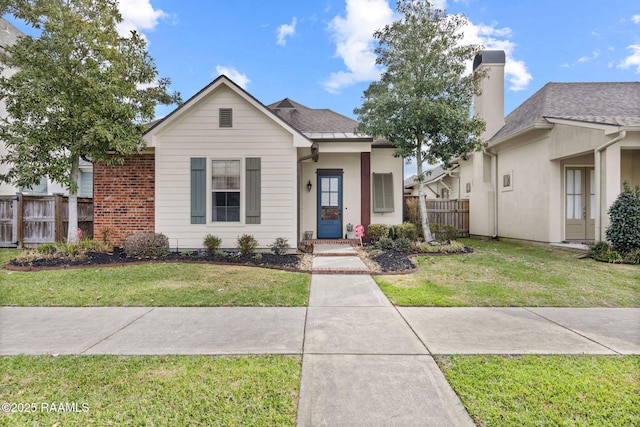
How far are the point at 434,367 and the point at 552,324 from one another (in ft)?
7.19

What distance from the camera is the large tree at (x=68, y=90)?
736cm

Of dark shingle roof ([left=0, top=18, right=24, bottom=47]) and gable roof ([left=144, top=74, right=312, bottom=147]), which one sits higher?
dark shingle roof ([left=0, top=18, right=24, bottom=47])

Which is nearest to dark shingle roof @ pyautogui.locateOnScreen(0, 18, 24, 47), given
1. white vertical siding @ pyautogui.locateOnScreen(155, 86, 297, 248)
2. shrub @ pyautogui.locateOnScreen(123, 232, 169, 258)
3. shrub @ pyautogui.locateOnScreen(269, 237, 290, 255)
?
white vertical siding @ pyautogui.locateOnScreen(155, 86, 297, 248)

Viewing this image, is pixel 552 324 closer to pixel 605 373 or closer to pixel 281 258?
pixel 605 373

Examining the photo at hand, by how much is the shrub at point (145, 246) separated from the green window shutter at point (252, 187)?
7.71ft

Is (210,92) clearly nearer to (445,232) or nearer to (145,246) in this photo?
(145,246)

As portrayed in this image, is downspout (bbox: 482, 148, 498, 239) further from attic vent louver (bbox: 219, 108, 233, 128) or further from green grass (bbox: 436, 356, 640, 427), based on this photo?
green grass (bbox: 436, 356, 640, 427)

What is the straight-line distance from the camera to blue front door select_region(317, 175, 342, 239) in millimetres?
10961

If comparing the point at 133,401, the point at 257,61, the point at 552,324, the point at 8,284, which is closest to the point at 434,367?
the point at 552,324

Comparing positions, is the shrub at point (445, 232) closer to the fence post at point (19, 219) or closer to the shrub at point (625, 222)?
the shrub at point (625, 222)

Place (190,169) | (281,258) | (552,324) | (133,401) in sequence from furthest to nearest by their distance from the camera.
→ (190,169) → (281,258) → (552,324) → (133,401)

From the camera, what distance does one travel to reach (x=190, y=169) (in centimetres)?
873

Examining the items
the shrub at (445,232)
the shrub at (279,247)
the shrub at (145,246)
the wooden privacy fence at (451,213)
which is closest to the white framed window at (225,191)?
the shrub at (279,247)

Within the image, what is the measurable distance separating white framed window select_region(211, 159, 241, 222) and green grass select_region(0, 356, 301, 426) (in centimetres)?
606
